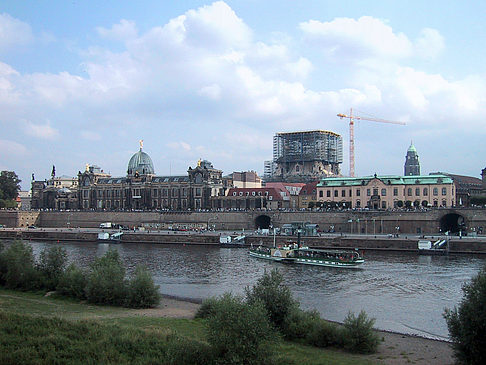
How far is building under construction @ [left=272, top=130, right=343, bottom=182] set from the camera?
16562 centimetres

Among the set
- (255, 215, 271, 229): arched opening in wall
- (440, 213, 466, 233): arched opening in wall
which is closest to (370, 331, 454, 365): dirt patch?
Answer: (440, 213, 466, 233): arched opening in wall

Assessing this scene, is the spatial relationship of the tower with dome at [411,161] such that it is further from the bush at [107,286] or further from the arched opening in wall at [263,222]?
the bush at [107,286]

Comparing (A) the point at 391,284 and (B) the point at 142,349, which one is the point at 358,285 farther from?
(B) the point at 142,349

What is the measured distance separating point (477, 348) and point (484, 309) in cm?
167

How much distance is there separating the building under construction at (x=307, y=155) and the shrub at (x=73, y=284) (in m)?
123

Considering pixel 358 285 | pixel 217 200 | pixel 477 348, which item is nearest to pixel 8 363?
pixel 477 348

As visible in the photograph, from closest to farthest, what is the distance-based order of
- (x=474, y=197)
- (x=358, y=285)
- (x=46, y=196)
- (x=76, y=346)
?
(x=76, y=346) < (x=358, y=285) < (x=474, y=197) < (x=46, y=196)

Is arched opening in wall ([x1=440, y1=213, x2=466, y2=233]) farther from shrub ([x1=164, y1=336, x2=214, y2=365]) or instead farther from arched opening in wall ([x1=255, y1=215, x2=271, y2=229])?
shrub ([x1=164, y1=336, x2=214, y2=365])

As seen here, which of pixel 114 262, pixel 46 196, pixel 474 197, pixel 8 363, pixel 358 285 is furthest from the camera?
pixel 46 196

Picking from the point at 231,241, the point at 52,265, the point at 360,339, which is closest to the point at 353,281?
the point at 360,339

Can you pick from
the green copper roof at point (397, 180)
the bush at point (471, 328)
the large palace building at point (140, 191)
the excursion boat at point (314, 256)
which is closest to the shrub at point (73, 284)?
the bush at point (471, 328)

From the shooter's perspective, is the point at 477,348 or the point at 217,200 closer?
the point at 477,348

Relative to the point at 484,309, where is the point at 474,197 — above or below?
above

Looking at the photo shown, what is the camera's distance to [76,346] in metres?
23.3
